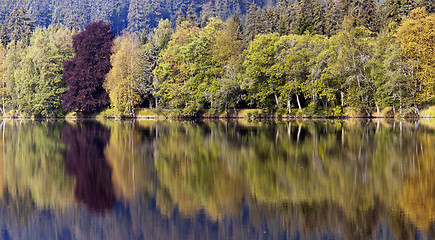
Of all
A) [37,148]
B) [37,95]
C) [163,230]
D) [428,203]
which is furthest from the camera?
[37,95]

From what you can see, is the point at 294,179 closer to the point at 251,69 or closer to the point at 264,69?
the point at 251,69

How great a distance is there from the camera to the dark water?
35.6ft

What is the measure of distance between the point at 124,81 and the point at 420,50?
41762mm

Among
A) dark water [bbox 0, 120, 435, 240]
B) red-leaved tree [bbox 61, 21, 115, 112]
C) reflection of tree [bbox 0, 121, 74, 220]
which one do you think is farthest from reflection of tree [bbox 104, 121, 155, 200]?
red-leaved tree [bbox 61, 21, 115, 112]

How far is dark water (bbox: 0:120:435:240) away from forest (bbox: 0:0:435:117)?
31839 mm

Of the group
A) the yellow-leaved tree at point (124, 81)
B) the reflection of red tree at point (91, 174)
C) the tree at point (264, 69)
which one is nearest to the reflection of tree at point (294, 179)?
the reflection of red tree at point (91, 174)

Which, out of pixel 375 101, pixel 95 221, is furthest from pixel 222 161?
pixel 375 101

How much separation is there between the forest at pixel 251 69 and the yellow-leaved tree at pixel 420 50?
0.12m

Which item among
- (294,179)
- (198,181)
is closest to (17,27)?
(198,181)

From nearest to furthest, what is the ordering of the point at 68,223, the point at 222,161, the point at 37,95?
1. the point at 68,223
2. the point at 222,161
3. the point at 37,95

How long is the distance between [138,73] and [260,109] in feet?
68.6

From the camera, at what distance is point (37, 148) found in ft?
96.2

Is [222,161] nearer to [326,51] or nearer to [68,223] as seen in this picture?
[68,223]

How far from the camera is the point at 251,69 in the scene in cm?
6253
